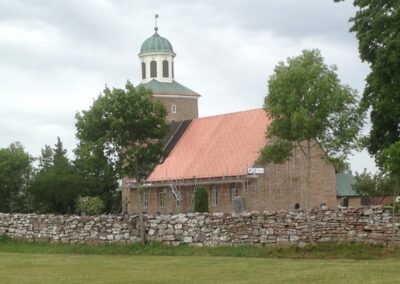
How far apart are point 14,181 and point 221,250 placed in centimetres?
4120

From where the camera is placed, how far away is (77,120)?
3422 cm

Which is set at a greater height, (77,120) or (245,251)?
(77,120)

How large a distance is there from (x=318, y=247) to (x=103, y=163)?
1106 cm

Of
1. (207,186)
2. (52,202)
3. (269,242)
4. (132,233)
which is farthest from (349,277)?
(52,202)

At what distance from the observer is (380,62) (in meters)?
27.6

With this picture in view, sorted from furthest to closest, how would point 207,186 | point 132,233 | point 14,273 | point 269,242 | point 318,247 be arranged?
point 207,186 < point 132,233 < point 269,242 < point 318,247 < point 14,273

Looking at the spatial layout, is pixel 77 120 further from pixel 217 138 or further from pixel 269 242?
pixel 217 138

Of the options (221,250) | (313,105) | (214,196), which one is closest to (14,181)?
(214,196)

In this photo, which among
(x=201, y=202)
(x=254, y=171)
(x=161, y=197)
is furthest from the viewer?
(x=161, y=197)

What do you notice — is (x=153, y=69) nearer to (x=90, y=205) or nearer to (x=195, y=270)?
(x=90, y=205)

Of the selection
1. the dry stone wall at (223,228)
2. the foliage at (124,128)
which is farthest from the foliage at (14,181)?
the foliage at (124,128)

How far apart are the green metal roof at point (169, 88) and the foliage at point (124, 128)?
39451mm

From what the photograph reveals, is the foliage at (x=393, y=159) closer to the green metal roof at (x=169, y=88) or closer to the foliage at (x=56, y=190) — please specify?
the foliage at (x=56, y=190)

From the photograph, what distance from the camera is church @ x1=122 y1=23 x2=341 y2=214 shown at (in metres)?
56.4
